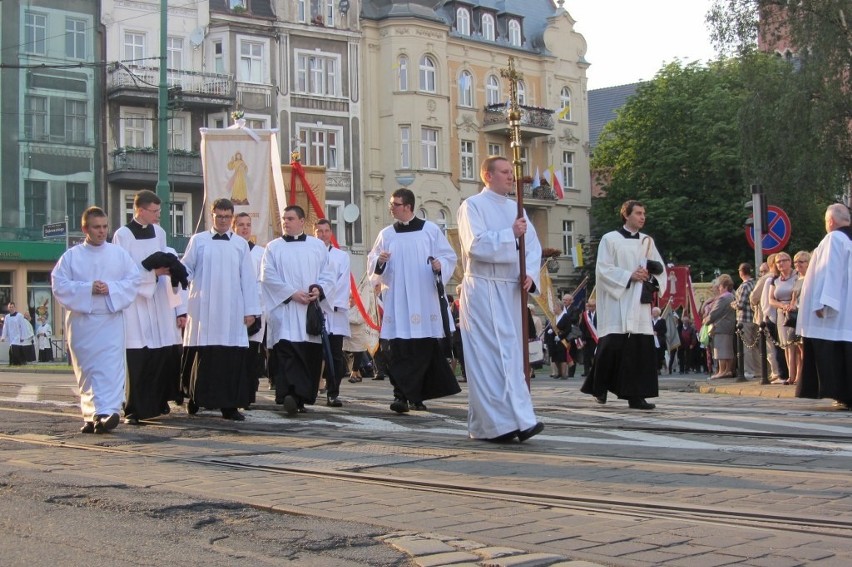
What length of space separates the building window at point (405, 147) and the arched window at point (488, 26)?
7152 mm

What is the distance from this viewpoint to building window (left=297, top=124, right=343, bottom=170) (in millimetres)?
53362

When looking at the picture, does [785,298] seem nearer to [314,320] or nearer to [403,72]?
[314,320]

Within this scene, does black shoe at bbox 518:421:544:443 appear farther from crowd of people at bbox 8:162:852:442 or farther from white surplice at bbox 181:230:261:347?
white surplice at bbox 181:230:261:347

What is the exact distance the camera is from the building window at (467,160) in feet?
190

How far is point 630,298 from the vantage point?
13.4 m

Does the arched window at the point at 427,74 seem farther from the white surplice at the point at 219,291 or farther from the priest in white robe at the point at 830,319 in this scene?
the white surplice at the point at 219,291

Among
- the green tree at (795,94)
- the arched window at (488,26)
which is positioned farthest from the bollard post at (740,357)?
the arched window at (488,26)

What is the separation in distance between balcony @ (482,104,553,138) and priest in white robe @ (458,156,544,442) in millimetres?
47400

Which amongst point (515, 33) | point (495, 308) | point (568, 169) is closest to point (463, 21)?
point (515, 33)

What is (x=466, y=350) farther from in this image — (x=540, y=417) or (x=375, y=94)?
(x=375, y=94)

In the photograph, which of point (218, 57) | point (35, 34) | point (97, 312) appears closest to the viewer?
point (97, 312)

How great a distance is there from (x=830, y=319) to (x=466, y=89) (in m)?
45.6

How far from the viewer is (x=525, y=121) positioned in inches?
2320

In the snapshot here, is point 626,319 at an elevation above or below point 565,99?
below
